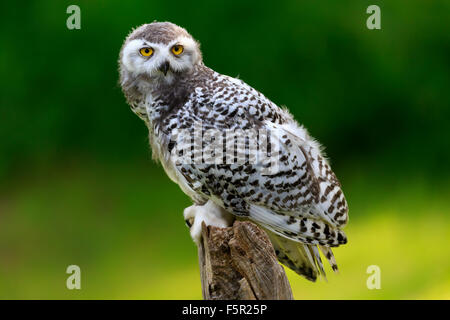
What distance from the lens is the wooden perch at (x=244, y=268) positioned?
176 centimetres

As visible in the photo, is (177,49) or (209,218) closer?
(177,49)

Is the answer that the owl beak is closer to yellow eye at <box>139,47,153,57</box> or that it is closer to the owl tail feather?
yellow eye at <box>139,47,153,57</box>

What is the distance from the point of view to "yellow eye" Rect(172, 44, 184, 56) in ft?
6.58

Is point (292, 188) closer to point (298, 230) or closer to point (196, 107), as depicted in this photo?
point (298, 230)

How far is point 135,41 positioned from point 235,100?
410 mm

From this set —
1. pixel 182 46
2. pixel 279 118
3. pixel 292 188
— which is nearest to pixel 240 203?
pixel 292 188

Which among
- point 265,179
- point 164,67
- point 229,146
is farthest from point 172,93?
point 265,179

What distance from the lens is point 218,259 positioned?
182 centimetres

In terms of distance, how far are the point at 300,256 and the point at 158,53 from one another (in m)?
0.94

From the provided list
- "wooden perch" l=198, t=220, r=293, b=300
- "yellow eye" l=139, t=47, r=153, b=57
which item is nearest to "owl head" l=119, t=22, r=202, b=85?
"yellow eye" l=139, t=47, r=153, b=57

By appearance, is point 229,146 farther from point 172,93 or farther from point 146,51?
point 146,51

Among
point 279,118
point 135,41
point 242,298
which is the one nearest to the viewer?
point 242,298

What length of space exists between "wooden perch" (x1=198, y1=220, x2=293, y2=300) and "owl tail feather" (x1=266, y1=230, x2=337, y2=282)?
0.40 metres

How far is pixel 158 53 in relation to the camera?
78.2 inches
